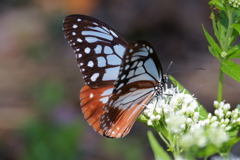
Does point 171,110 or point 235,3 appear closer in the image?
point 235,3

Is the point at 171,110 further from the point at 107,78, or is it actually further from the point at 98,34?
the point at 98,34

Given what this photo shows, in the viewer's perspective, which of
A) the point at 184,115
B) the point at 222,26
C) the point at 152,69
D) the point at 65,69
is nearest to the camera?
the point at 184,115

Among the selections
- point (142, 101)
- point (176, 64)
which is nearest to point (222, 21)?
point (142, 101)

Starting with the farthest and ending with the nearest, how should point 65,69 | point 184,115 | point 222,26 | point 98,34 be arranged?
point 65,69 < point 98,34 < point 222,26 < point 184,115

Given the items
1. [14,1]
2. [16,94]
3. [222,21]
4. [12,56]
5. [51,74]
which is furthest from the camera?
[14,1]

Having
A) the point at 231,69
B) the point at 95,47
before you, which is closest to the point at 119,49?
the point at 95,47

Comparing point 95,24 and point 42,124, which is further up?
point 95,24

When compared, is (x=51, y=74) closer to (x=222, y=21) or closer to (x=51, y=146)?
(x=51, y=146)

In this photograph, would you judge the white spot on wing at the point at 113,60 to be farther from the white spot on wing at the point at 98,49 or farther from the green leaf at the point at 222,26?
the green leaf at the point at 222,26

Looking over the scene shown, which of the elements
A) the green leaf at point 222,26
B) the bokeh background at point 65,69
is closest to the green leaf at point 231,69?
the green leaf at point 222,26
